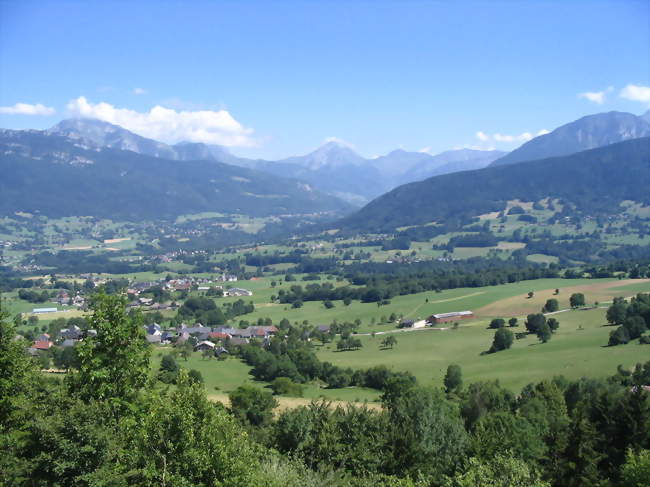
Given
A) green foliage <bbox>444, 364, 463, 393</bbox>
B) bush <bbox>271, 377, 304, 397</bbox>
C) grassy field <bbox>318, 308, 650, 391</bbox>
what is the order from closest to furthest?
1. green foliage <bbox>444, 364, 463, 393</bbox>
2. grassy field <bbox>318, 308, 650, 391</bbox>
3. bush <bbox>271, 377, 304, 397</bbox>

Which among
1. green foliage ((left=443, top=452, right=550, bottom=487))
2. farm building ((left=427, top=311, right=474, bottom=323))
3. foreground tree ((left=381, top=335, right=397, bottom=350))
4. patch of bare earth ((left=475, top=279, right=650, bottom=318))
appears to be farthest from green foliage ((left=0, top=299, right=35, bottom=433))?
patch of bare earth ((left=475, top=279, right=650, bottom=318))

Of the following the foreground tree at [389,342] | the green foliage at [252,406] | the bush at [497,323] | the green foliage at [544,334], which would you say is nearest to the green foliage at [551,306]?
the bush at [497,323]

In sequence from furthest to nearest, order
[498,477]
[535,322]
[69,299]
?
[69,299]
[535,322]
[498,477]

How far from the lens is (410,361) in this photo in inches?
2233

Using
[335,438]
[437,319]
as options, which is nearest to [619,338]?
[437,319]

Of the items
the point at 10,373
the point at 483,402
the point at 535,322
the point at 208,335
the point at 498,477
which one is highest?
the point at 10,373

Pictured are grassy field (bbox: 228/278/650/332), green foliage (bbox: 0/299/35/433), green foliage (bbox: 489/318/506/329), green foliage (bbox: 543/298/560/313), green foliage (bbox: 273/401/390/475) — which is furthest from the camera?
grassy field (bbox: 228/278/650/332)

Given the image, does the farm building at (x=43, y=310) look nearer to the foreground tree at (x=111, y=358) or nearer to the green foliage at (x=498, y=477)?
the foreground tree at (x=111, y=358)

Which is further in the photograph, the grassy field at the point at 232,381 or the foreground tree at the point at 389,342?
the foreground tree at the point at 389,342

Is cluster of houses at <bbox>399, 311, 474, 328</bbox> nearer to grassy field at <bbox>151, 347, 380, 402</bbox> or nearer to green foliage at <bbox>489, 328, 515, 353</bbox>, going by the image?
green foliage at <bbox>489, 328, 515, 353</bbox>

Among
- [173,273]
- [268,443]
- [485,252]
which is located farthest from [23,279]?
[268,443]

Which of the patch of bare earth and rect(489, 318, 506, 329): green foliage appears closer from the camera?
rect(489, 318, 506, 329): green foliage

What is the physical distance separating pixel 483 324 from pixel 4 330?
6192cm

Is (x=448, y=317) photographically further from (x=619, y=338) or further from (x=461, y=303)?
(x=619, y=338)
